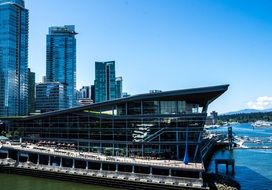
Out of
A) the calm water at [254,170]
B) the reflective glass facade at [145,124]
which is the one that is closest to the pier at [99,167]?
the reflective glass facade at [145,124]

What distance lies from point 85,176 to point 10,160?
2456 centimetres

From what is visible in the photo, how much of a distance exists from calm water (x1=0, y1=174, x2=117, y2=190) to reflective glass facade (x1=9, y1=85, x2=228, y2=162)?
14.7 meters

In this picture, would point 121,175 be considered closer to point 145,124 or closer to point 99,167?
point 99,167

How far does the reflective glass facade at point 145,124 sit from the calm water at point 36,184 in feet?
48.1

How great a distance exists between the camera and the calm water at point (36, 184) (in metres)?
72.8

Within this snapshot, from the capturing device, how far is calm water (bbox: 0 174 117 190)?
239 ft

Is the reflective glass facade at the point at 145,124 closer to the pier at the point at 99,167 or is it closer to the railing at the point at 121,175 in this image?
the pier at the point at 99,167

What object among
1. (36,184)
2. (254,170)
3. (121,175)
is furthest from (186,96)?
(36,184)

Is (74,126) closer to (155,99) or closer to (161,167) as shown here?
(155,99)

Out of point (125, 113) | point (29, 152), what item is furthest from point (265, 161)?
point (29, 152)

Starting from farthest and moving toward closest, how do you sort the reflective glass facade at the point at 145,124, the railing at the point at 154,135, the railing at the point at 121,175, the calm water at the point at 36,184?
the railing at the point at 154,135 < the reflective glass facade at the point at 145,124 < the calm water at the point at 36,184 < the railing at the point at 121,175

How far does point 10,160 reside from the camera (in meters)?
90.0

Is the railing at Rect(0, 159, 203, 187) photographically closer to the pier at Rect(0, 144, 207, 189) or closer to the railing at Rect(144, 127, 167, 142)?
the pier at Rect(0, 144, 207, 189)

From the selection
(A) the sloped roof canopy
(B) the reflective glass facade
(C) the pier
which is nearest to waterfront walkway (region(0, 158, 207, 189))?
(C) the pier
